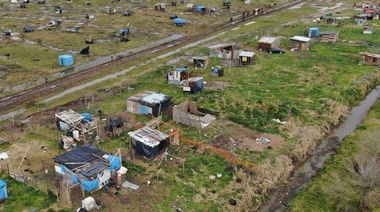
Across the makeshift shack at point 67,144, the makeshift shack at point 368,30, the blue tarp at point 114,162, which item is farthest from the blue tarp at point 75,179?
the makeshift shack at point 368,30

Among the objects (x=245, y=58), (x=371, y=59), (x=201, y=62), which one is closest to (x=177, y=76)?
(x=201, y=62)

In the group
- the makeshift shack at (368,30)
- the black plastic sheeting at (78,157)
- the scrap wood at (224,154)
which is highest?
the makeshift shack at (368,30)

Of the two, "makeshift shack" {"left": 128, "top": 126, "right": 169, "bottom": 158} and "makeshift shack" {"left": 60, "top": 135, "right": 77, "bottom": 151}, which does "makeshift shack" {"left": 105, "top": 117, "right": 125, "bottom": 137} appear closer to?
"makeshift shack" {"left": 128, "top": 126, "right": 169, "bottom": 158}

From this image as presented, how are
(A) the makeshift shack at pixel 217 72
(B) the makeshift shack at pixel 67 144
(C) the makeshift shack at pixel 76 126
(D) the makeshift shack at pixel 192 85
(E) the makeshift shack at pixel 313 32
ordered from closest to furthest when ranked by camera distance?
(B) the makeshift shack at pixel 67 144 < (C) the makeshift shack at pixel 76 126 < (D) the makeshift shack at pixel 192 85 < (A) the makeshift shack at pixel 217 72 < (E) the makeshift shack at pixel 313 32

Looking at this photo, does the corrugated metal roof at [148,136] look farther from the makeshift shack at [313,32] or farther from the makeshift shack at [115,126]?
the makeshift shack at [313,32]

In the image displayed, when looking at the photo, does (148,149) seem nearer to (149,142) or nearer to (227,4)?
(149,142)

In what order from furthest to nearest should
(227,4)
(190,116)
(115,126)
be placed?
(227,4), (190,116), (115,126)
